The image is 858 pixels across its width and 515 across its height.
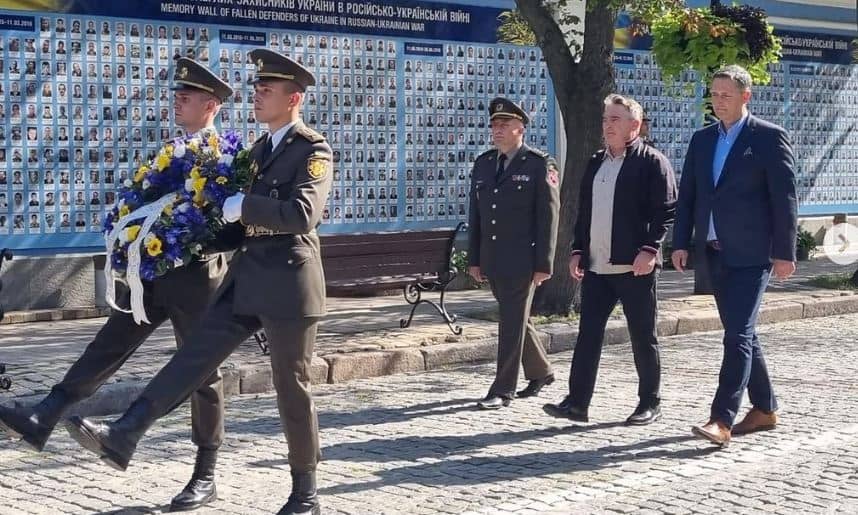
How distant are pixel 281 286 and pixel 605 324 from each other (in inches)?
115

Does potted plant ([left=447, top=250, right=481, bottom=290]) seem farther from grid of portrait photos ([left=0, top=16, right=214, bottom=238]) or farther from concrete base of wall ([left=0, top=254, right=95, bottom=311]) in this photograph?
concrete base of wall ([left=0, top=254, right=95, bottom=311])

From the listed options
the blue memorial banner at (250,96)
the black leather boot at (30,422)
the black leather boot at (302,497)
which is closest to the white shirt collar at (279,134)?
the black leather boot at (302,497)

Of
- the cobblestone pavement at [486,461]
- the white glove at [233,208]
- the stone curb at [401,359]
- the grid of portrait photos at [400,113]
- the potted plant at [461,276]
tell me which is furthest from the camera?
the potted plant at [461,276]

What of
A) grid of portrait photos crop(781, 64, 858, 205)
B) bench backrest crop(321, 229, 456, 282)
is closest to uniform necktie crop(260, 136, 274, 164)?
bench backrest crop(321, 229, 456, 282)

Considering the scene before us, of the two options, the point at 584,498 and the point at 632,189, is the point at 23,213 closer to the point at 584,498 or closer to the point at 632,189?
the point at 632,189

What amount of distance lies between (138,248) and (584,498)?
2292 millimetres

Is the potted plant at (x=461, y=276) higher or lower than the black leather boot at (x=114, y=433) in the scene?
lower

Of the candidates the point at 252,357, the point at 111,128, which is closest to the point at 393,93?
the point at 111,128

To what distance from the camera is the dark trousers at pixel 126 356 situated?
237 inches

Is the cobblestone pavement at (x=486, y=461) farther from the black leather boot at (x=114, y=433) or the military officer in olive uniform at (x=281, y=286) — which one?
the black leather boot at (x=114, y=433)

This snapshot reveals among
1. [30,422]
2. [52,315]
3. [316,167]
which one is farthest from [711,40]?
[30,422]

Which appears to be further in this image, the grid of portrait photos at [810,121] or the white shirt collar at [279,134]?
the grid of portrait photos at [810,121]

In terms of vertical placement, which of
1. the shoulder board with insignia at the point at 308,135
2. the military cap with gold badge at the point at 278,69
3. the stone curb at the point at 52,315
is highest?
the military cap with gold badge at the point at 278,69

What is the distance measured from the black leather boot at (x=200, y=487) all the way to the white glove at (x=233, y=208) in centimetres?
122
